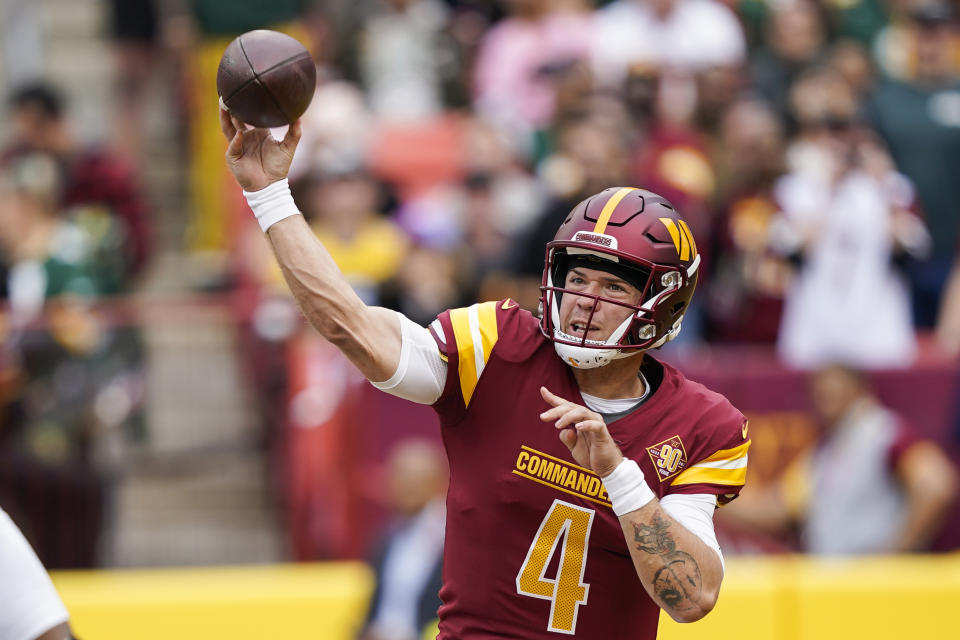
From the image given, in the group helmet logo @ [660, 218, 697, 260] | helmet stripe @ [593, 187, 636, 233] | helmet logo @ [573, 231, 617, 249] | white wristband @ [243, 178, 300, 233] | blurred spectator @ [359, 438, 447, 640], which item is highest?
white wristband @ [243, 178, 300, 233]

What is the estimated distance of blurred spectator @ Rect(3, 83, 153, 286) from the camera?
31.1 ft

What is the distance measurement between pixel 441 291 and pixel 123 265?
232 cm

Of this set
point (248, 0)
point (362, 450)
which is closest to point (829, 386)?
point (362, 450)

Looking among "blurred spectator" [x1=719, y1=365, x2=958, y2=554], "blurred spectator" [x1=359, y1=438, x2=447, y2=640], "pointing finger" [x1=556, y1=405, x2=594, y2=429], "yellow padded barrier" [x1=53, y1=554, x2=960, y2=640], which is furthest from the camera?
"blurred spectator" [x1=719, y1=365, x2=958, y2=554]

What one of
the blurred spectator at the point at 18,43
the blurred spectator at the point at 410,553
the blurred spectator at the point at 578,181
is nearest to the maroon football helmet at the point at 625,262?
the blurred spectator at the point at 410,553

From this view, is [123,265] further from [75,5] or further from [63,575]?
[75,5]

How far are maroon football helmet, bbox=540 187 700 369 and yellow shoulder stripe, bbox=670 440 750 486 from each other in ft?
1.18

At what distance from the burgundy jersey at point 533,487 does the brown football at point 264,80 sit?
73cm

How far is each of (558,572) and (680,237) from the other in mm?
994

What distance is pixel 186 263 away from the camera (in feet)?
37.2

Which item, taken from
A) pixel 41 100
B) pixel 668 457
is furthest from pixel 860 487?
pixel 41 100

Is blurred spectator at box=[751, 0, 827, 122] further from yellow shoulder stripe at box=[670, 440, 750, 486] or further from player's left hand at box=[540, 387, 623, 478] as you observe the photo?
player's left hand at box=[540, 387, 623, 478]

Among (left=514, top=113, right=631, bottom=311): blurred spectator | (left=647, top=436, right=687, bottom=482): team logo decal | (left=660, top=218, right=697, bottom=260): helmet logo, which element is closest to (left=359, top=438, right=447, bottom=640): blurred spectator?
(left=514, top=113, right=631, bottom=311): blurred spectator

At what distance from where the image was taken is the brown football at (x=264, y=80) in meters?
3.80
